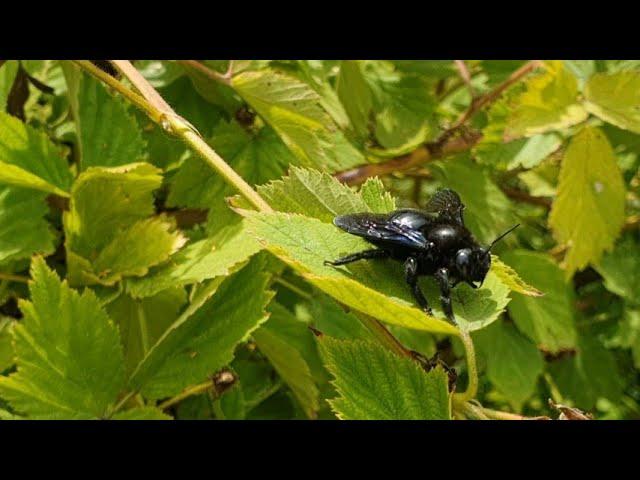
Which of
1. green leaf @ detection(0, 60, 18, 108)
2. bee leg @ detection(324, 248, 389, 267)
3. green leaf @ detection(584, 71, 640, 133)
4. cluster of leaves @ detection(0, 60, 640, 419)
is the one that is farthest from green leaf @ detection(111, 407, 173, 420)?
green leaf @ detection(584, 71, 640, 133)

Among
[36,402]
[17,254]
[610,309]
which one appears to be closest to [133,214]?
[17,254]

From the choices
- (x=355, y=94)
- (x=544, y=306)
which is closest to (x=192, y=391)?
(x=355, y=94)

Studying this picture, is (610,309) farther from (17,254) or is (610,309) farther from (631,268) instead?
(17,254)

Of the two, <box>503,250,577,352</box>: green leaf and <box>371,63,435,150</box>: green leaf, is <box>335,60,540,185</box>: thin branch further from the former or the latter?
<box>503,250,577,352</box>: green leaf

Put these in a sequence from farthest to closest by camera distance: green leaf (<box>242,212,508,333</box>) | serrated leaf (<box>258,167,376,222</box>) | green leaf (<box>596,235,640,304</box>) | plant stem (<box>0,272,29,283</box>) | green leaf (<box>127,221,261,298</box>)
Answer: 1. green leaf (<box>596,235,640,304</box>)
2. plant stem (<box>0,272,29,283</box>)
3. green leaf (<box>127,221,261,298</box>)
4. serrated leaf (<box>258,167,376,222</box>)
5. green leaf (<box>242,212,508,333</box>)

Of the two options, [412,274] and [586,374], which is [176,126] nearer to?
[412,274]

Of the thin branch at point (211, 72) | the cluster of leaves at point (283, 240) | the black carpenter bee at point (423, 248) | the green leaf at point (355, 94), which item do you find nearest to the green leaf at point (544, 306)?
the cluster of leaves at point (283, 240)
